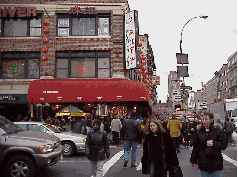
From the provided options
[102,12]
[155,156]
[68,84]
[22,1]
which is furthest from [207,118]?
[22,1]

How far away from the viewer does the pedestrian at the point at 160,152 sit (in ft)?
19.6

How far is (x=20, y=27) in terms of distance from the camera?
23.7 metres

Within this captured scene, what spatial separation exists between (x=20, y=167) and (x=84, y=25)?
16430mm

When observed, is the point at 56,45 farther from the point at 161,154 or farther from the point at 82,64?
the point at 161,154

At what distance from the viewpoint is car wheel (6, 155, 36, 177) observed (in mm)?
8586

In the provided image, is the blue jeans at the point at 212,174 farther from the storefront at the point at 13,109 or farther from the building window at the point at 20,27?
the building window at the point at 20,27

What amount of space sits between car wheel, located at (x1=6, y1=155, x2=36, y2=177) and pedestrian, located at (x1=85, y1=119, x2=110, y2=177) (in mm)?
1777

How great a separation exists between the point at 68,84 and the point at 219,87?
95740 mm

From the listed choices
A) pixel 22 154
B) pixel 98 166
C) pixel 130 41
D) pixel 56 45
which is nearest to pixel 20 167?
pixel 22 154

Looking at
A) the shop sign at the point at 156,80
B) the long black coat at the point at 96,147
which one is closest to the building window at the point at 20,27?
the long black coat at the point at 96,147

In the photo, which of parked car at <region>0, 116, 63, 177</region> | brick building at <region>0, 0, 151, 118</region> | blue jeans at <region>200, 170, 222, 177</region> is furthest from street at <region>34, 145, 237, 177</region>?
brick building at <region>0, 0, 151, 118</region>

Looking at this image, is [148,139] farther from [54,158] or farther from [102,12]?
[102,12]

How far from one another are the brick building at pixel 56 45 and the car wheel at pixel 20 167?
1427cm

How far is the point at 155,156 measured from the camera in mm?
6016
